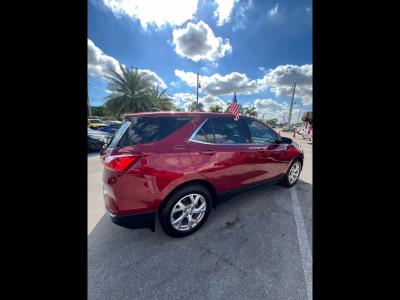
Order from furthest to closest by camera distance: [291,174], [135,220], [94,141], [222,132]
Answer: [94,141], [291,174], [222,132], [135,220]

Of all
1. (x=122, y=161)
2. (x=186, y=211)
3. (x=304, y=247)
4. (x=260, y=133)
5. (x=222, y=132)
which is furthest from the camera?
(x=260, y=133)

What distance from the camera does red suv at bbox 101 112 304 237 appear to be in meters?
1.83

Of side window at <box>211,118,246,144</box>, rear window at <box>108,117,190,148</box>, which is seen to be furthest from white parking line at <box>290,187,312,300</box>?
rear window at <box>108,117,190,148</box>

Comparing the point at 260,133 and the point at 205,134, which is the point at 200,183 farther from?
the point at 260,133

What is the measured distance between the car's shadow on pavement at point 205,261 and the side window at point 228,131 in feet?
4.19

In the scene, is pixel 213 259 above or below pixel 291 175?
below

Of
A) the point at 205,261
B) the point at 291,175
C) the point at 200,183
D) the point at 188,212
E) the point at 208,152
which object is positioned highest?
the point at 208,152

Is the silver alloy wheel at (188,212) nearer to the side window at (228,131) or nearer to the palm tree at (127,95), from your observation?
the side window at (228,131)

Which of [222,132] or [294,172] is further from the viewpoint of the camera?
[294,172]

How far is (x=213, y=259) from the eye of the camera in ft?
6.06

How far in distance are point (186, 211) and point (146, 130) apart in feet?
4.02

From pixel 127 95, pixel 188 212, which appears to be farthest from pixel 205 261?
pixel 127 95
